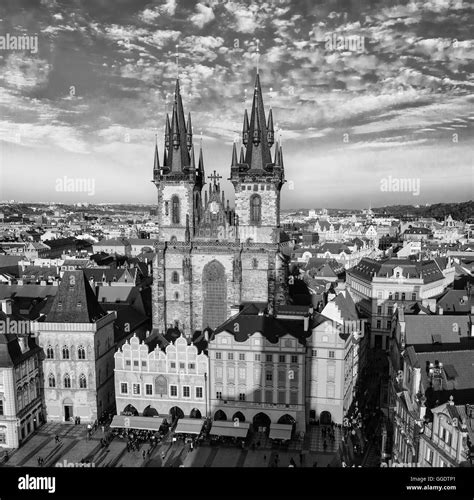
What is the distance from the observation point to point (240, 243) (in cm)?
6031

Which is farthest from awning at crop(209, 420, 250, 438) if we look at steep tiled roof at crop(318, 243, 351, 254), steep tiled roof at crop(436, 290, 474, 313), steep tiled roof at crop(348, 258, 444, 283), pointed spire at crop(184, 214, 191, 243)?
steep tiled roof at crop(318, 243, 351, 254)

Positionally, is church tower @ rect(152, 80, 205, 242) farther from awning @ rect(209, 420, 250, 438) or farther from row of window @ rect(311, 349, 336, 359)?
awning @ rect(209, 420, 250, 438)

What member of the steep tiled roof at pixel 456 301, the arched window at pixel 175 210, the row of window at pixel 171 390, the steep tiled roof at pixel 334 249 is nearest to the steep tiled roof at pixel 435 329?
the steep tiled roof at pixel 456 301

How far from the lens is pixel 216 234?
201 ft

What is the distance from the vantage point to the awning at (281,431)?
1667 inches

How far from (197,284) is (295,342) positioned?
2029 cm

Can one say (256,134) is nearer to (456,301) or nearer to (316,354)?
(316,354)

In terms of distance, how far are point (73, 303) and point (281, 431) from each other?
23818 millimetres

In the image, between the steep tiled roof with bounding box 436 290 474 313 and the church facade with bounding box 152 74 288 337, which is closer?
the steep tiled roof with bounding box 436 290 474 313

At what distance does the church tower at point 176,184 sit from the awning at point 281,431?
27844 mm

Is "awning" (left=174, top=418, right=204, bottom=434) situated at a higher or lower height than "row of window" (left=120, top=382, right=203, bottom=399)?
lower

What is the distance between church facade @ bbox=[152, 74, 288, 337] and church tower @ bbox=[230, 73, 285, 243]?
12cm

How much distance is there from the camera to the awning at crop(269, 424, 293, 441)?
139 feet
